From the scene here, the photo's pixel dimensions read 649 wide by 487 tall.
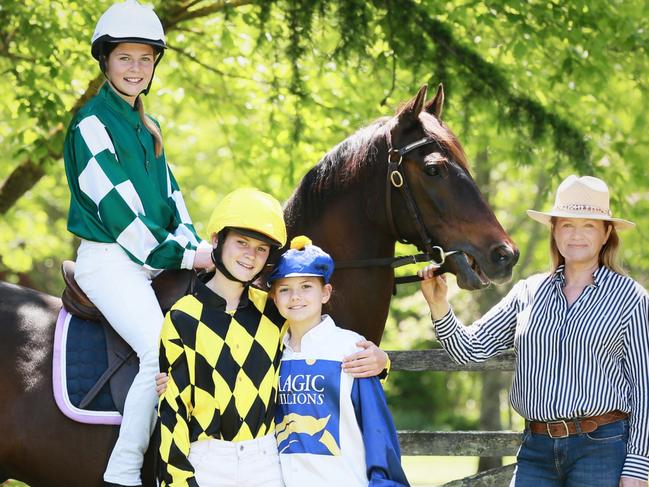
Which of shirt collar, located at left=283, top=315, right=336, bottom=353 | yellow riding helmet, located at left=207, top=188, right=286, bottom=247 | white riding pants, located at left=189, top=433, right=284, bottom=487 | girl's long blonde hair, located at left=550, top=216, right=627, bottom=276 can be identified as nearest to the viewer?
white riding pants, located at left=189, top=433, right=284, bottom=487

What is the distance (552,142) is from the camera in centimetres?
681

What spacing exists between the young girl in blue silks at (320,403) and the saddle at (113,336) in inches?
23.3

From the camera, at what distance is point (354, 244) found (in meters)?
4.11

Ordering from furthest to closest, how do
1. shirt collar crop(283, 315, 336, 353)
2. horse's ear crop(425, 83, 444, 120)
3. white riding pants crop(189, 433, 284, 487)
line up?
horse's ear crop(425, 83, 444, 120) < shirt collar crop(283, 315, 336, 353) < white riding pants crop(189, 433, 284, 487)

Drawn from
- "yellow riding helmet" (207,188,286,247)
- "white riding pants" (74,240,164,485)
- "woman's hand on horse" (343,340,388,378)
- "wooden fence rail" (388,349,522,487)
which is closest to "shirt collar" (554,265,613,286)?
"woman's hand on horse" (343,340,388,378)

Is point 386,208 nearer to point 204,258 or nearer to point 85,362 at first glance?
point 204,258

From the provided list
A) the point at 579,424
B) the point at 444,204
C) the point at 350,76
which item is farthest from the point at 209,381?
the point at 350,76

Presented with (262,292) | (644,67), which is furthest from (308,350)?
(644,67)

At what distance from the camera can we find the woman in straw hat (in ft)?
11.8

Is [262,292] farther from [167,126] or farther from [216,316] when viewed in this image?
[167,126]

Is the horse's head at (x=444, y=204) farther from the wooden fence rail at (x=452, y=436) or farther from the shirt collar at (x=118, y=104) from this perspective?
the wooden fence rail at (x=452, y=436)

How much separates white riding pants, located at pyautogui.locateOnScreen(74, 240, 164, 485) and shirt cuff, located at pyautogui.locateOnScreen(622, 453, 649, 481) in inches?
80.7

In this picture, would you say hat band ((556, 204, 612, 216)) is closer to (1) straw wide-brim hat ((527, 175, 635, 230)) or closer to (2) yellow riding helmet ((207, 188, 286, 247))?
(1) straw wide-brim hat ((527, 175, 635, 230))

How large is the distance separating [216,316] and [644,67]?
19.5 ft
